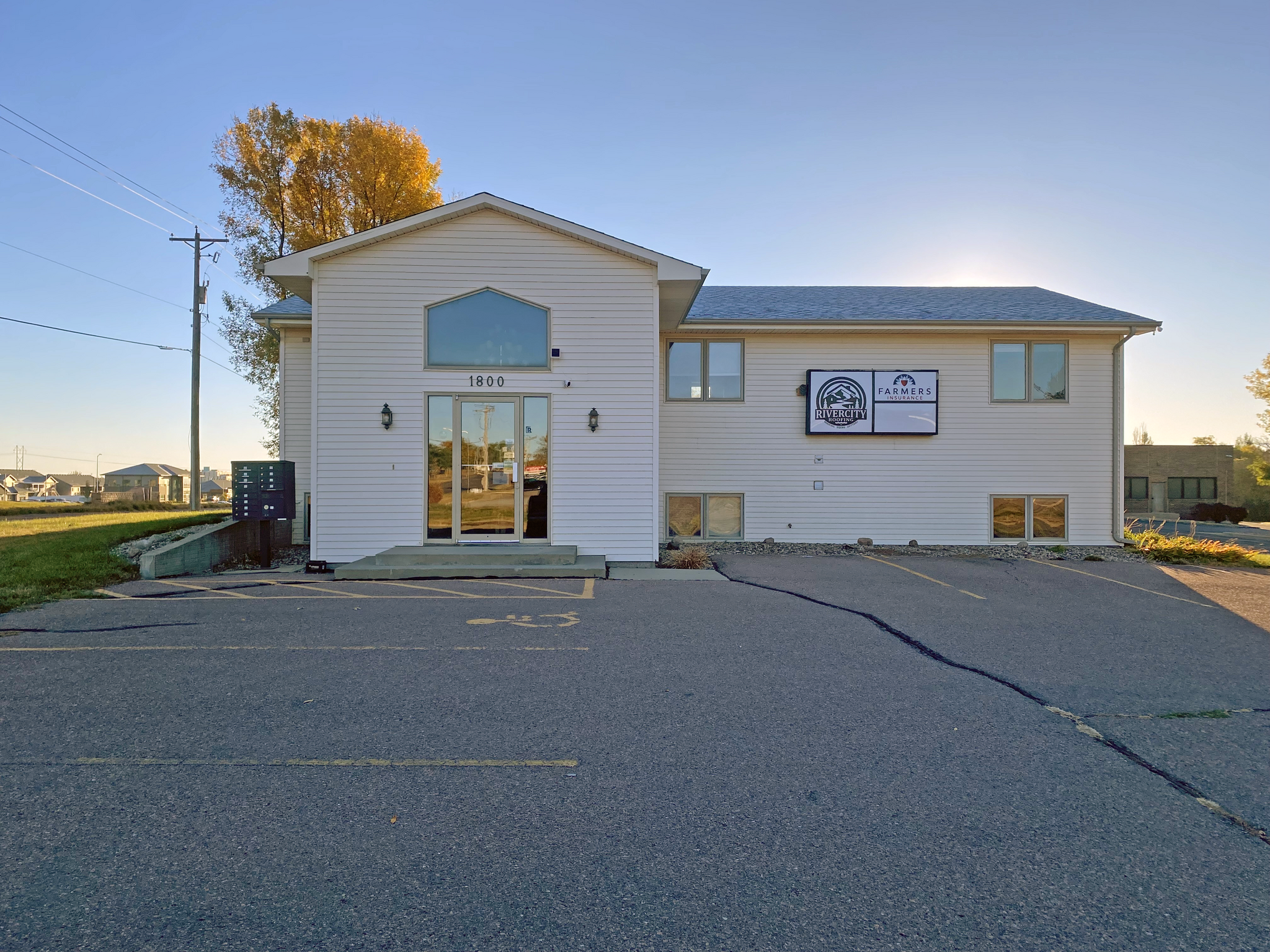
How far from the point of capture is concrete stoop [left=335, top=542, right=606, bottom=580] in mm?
9953

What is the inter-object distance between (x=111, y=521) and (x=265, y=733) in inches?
586

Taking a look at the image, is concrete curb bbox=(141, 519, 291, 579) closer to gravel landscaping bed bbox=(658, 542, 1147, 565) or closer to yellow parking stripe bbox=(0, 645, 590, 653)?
yellow parking stripe bbox=(0, 645, 590, 653)

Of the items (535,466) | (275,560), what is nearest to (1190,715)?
(535,466)

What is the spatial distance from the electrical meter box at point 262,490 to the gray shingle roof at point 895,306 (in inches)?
312

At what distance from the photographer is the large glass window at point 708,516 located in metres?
14.3

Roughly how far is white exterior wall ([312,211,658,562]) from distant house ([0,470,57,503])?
79.8 m

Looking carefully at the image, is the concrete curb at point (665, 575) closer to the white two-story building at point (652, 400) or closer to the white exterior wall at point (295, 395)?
the white two-story building at point (652, 400)

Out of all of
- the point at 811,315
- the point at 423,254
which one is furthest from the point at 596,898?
the point at 811,315

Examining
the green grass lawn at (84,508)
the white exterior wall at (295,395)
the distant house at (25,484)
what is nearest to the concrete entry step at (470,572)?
the white exterior wall at (295,395)

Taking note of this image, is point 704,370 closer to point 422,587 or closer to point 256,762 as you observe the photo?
point 422,587

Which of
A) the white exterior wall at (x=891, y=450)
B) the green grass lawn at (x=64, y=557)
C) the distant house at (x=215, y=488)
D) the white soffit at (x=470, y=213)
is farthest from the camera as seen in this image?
the distant house at (x=215, y=488)

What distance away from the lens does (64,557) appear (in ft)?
34.0

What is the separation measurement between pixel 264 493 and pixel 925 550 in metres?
12.0

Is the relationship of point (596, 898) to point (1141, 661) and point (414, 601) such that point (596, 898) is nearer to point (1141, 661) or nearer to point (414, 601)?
point (1141, 661)
